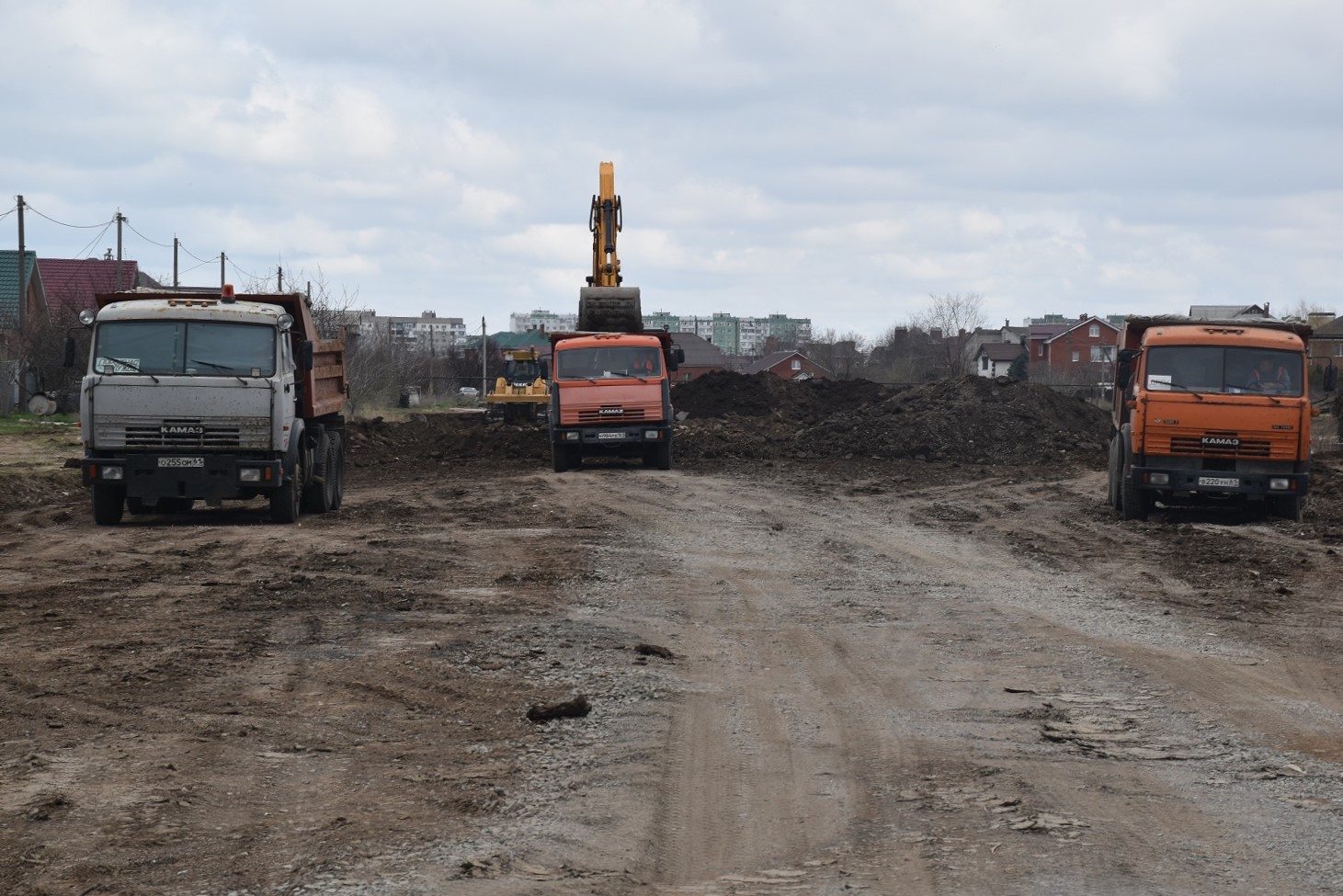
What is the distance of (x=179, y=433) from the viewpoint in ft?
54.1

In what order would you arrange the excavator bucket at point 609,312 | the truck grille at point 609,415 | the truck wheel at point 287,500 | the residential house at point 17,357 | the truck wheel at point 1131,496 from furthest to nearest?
the residential house at point 17,357 < the excavator bucket at point 609,312 < the truck grille at point 609,415 < the truck wheel at point 1131,496 < the truck wheel at point 287,500

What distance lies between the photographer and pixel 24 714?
7617 mm

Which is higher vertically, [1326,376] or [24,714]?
[1326,376]

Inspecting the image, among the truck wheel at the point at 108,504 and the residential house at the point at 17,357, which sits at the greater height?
the residential house at the point at 17,357

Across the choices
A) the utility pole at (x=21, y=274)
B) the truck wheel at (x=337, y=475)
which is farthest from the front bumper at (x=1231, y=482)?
the utility pole at (x=21, y=274)

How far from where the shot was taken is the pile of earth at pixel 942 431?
31.8 m

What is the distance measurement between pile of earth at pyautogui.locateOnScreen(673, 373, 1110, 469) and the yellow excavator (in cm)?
324

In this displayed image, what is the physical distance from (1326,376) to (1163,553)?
17.1ft

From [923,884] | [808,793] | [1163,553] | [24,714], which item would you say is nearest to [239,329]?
[24,714]

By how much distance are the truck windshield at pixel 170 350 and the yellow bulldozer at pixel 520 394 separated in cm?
2733

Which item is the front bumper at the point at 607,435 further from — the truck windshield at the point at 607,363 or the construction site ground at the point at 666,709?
the construction site ground at the point at 666,709

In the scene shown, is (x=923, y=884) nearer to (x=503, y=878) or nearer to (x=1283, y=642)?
(x=503, y=878)

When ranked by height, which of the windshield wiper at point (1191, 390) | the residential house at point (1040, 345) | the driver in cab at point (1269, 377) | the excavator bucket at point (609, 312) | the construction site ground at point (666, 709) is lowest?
the construction site ground at point (666, 709)

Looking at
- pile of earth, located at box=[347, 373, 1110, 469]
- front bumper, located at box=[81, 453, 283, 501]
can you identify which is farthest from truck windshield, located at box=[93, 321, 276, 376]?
pile of earth, located at box=[347, 373, 1110, 469]
